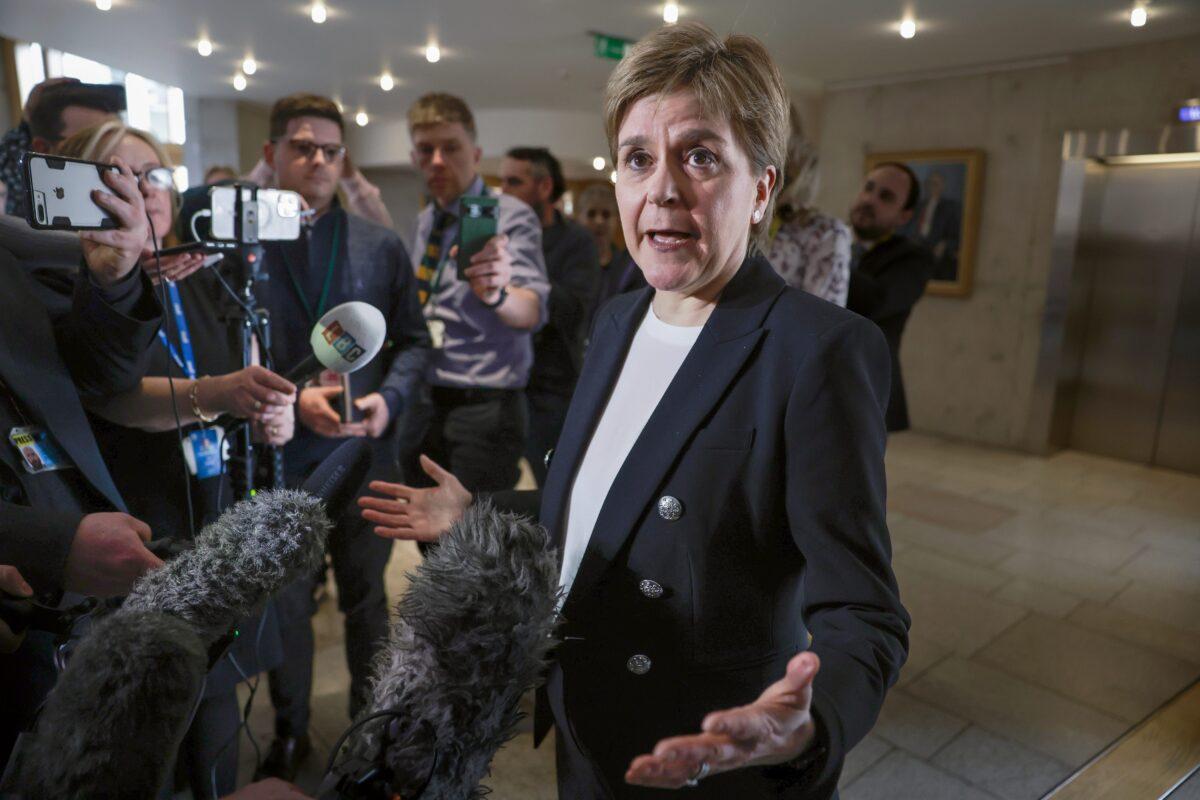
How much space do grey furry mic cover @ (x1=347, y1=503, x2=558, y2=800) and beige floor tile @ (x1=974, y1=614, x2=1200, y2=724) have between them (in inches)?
110

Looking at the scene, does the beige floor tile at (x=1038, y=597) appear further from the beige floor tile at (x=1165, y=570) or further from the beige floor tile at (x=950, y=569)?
the beige floor tile at (x=1165, y=570)

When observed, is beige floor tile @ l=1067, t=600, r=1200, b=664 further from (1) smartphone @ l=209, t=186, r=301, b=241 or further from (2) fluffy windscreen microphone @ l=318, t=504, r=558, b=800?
(1) smartphone @ l=209, t=186, r=301, b=241

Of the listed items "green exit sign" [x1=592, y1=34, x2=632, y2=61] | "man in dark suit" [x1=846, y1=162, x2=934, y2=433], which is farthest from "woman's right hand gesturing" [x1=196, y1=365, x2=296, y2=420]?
"green exit sign" [x1=592, y1=34, x2=632, y2=61]

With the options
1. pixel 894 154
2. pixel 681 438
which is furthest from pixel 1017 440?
pixel 681 438

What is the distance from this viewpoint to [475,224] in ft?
5.94

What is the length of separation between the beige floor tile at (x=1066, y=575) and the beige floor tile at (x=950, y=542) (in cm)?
8

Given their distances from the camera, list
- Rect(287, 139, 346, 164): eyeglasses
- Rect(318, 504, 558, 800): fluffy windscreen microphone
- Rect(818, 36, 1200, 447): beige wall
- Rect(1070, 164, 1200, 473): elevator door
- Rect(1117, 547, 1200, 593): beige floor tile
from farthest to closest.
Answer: Rect(1070, 164, 1200, 473): elevator door, Rect(818, 36, 1200, 447): beige wall, Rect(1117, 547, 1200, 593): beige floor tile, Rect(287, 139, 346, 164): eyeglasses, Rect(318, 504, 558, 800): fluffy windscreen microphone

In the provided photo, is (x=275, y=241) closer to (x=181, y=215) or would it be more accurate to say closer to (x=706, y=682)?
(x=181, y=215)

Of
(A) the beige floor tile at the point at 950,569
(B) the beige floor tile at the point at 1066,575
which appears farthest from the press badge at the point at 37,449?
(B) the beige floor tile at the point at 1066,575

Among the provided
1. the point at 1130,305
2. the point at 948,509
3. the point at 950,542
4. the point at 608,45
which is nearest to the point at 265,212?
the point at 950,542

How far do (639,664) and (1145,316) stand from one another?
6.42 metres

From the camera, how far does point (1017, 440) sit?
20.8 feet

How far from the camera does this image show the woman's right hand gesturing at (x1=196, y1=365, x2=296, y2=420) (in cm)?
119

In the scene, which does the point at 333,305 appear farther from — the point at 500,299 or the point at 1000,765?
the point at 1000,765
